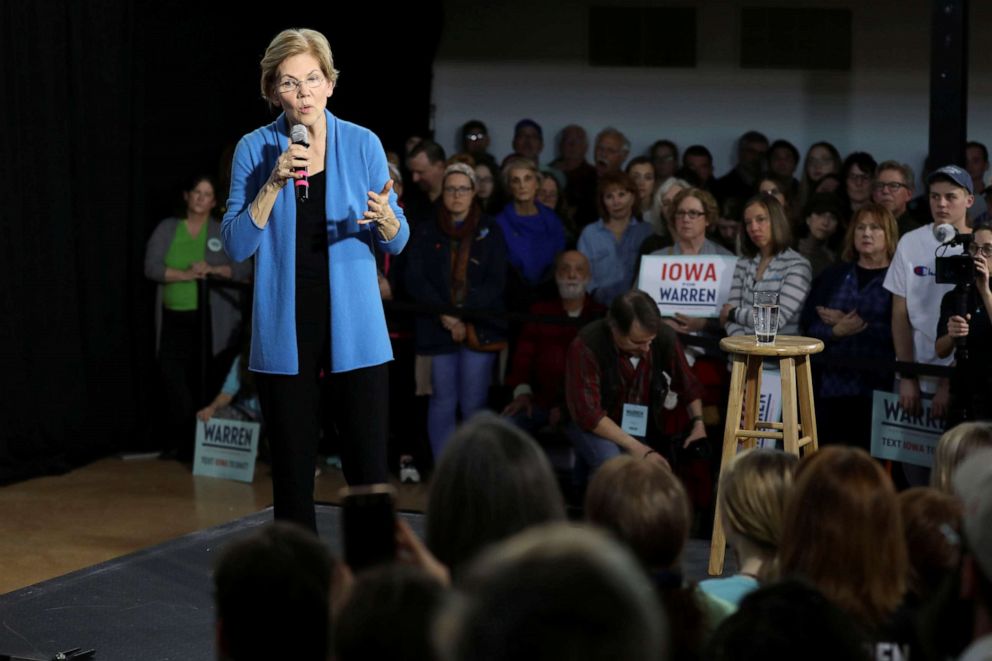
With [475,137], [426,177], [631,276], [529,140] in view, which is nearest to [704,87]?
[529,140]

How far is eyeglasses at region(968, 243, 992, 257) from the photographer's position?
4258mm

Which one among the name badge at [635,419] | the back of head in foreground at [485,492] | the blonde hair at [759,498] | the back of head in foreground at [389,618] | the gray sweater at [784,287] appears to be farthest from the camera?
the gray sweater at [784,287]

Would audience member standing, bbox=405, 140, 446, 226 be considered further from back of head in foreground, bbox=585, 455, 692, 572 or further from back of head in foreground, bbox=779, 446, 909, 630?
back of head in foreground, bbox=779, 446, 909, 630

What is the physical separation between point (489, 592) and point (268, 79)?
7.36 ft

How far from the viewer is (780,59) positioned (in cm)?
840

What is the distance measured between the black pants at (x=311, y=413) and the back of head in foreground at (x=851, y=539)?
139 centimetres

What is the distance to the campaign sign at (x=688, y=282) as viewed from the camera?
5.25 meters

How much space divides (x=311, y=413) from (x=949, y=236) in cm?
224

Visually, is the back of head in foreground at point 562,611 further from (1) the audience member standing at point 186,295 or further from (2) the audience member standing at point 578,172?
(2) the audience member standing at point 578,172

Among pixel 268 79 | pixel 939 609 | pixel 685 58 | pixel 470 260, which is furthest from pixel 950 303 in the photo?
pixel 685 58

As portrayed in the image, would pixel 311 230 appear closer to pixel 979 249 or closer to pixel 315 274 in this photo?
pixel 315 274

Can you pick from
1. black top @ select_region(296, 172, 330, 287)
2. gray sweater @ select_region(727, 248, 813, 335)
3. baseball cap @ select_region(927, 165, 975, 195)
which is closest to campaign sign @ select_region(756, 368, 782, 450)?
gray sweater @ select_region(727, 248, 813, 335)

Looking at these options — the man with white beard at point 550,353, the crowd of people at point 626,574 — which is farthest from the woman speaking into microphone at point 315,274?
the man with white beard at point 550,353

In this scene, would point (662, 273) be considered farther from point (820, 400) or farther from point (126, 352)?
point (126, 352)
